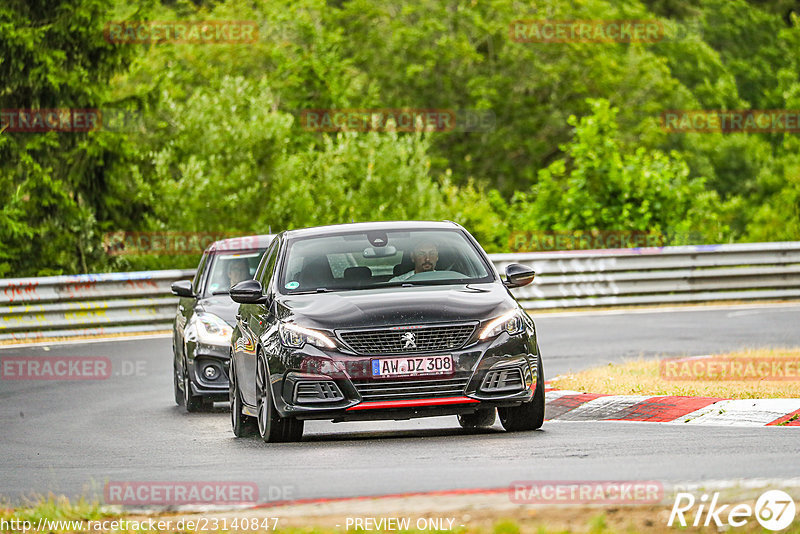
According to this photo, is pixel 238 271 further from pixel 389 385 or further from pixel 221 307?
pixel 389 385

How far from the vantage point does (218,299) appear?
598 inches

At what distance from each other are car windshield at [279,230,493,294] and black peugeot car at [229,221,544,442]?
13 mm

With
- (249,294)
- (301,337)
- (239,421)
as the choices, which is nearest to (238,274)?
(239,421)

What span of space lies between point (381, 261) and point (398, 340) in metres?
1.42

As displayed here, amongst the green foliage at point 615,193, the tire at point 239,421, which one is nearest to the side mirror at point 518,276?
the tire at point 239,421

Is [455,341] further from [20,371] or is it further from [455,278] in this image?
[20,371]

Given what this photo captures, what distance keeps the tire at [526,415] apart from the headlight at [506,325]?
373 millimetres

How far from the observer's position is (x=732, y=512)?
6586 mm

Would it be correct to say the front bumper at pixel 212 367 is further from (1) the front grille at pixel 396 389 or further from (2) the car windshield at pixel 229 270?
(1) the front grille at pixel 396 389

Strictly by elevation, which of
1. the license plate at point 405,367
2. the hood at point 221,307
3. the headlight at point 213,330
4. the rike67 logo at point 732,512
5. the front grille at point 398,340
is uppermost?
the rike67 logo at point 732,512

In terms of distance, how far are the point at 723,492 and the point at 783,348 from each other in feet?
36.5

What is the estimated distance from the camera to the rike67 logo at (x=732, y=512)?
6422mm

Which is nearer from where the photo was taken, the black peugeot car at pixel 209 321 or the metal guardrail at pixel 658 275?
the black peugeot car at pixel 209 321

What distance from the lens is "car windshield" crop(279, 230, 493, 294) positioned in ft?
37.5
